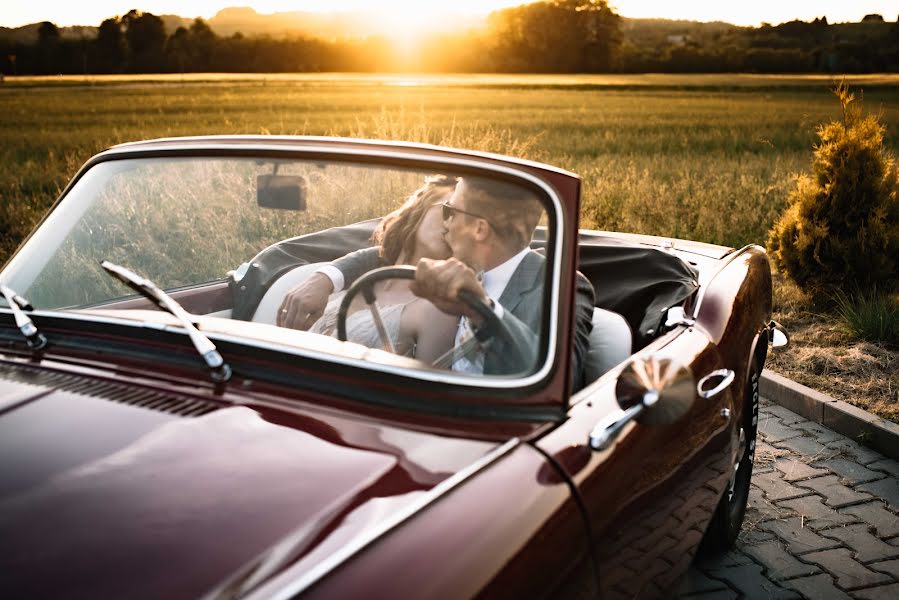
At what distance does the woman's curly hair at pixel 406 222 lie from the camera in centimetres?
257

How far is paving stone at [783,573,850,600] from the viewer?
3428 millimetres

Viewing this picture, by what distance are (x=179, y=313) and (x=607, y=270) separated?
2045 mm

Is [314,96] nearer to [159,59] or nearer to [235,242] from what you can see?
[159,59]

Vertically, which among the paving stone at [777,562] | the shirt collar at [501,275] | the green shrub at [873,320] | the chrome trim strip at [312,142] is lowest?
the paving stone at [777,562]

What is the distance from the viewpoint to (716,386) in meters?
2.82

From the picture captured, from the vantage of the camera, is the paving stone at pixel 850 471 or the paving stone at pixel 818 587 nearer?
the paving stone at pixel 818 587

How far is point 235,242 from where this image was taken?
3.31 meters

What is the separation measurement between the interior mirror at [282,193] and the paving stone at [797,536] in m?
2.52

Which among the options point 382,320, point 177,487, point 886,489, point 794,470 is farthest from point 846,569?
point 177,487

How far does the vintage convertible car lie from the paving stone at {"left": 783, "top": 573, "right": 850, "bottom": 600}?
732 millimetres

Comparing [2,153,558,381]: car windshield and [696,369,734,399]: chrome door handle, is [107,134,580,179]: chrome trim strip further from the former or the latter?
[696,369,734,399]: chrome door handle

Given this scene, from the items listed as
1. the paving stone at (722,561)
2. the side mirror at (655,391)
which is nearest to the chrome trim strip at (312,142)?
the side mirror at (655,391)

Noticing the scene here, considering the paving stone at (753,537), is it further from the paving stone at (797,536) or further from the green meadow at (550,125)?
the green meadow at (550,125)

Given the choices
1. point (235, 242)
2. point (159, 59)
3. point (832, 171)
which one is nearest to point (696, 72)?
point (159, 59)
